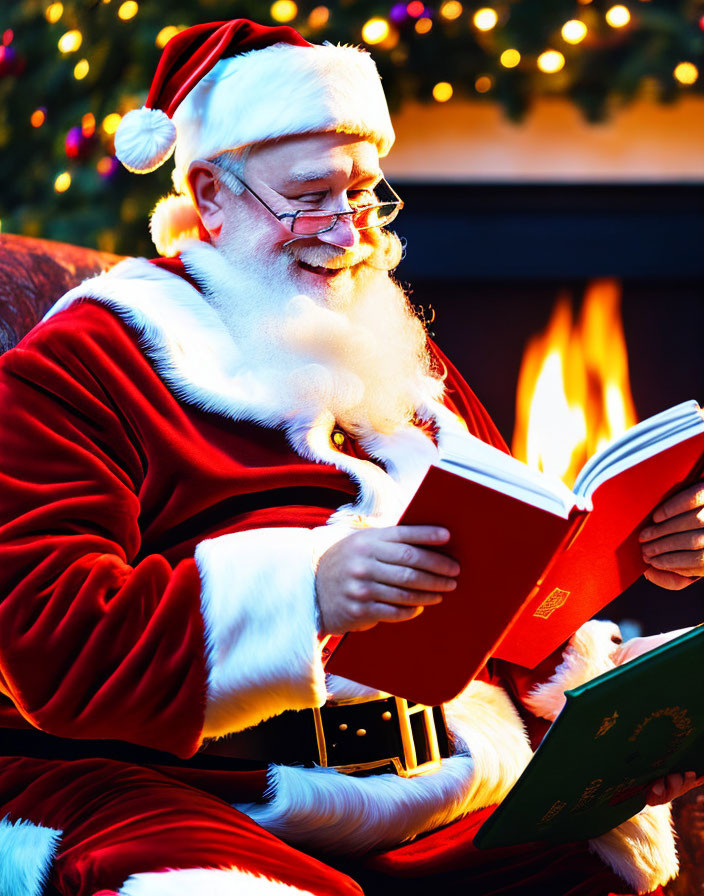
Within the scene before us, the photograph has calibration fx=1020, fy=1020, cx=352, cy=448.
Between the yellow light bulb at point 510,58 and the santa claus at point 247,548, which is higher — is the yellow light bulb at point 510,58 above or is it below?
above

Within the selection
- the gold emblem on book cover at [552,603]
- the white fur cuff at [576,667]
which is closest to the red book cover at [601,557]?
the gold emblem on book cover at [552,603]

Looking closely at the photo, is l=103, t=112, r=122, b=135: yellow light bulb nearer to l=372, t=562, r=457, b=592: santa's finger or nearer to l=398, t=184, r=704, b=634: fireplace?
l=398, t=184, r=704, b=634: fireplace

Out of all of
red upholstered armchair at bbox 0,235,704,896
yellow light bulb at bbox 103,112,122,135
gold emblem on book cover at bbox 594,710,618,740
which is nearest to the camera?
gold emblem on book cover at bbox 594,710,618,740

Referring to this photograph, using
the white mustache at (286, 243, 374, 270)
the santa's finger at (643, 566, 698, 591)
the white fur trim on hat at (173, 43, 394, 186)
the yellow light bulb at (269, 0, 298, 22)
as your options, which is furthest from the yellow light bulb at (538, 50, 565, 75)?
the santa's finger at (643, 566, 698, 591)

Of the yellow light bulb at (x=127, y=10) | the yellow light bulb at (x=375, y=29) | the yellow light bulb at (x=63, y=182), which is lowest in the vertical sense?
the yellow light bulb at (x=63, y=182)

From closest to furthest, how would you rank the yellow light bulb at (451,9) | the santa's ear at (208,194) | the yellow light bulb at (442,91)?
1. the santa's ear at (208,194)
2. the yellow light bulb at (451,9)
3. the yellow light bulb at (442,91)

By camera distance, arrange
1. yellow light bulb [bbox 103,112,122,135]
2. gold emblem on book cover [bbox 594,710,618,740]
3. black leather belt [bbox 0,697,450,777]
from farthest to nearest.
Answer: yellow light bulb [bbox 103,112,122,135] < black leather belt [bbox 0,697,450,777] < gold emblem on book cover [bbox 594,710,618,740]

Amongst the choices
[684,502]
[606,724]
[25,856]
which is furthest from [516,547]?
[25,856]

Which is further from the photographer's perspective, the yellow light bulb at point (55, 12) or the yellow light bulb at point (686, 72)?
the yellow light bulb at point (686, 72)

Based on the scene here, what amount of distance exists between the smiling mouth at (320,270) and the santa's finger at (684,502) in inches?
22.4

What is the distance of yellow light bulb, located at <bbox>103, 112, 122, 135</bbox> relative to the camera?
2.67 meters

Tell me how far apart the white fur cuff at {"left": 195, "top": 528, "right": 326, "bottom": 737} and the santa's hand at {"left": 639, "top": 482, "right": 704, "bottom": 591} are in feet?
1.40

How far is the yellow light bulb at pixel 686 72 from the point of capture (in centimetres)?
303

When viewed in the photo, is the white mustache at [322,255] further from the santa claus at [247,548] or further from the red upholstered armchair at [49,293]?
the red upholstered armchair at [49,293]
